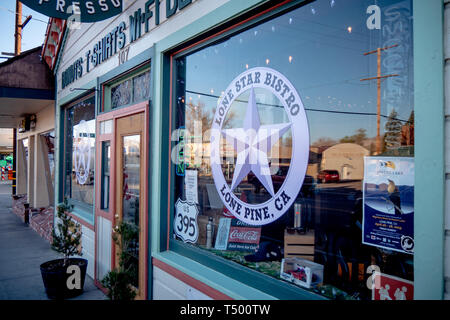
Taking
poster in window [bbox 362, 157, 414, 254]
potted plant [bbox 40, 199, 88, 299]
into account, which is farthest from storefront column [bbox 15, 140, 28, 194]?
poster in window [bbox 362, 157, 414, 254]

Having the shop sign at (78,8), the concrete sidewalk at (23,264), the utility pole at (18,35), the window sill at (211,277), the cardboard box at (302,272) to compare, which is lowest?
the concrete sidewalk at (23,264)

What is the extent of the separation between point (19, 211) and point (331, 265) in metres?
11.1

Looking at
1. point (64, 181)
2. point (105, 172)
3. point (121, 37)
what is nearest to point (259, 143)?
point (121, 37)

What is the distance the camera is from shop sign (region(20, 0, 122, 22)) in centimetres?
384

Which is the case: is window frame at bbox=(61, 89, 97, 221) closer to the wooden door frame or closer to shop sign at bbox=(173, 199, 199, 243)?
the wooden door frame

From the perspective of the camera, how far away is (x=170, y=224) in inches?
137

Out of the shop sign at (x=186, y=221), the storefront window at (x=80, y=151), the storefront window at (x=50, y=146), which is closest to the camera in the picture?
the shop sign at (x=186, y=221)

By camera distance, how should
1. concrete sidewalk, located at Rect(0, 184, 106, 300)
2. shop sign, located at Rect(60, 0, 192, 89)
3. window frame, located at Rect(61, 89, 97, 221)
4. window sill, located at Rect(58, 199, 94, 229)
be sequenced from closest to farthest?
shop sign, located at Rect(60, 0, 192, 89)
concrete sidewalk, located at Rect(0, 184, 106, 300)
window sill, located at Rect(58, 199, 94, 229)
window frame, located at Rect(61, 89, 97, 221)

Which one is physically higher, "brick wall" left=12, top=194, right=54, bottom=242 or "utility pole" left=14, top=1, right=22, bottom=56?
"utility pole" left=14, top=1, right=22, bottom=56

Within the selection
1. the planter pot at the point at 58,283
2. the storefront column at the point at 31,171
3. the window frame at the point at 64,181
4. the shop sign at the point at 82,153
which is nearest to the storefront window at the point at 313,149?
the planter pot at the point at 58,283

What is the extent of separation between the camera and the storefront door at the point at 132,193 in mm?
3762

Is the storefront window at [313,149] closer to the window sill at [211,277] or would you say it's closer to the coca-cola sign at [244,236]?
the coca-cola sign at [244,236]
